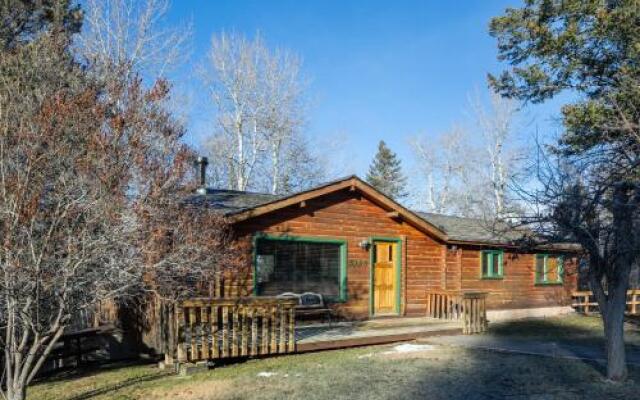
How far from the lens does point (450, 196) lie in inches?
1676

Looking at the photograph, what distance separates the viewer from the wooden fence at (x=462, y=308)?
534 inches

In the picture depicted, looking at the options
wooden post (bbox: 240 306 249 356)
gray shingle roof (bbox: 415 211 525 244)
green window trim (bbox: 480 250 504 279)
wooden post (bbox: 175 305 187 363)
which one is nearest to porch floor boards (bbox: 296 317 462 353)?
wooden post (bbox: 240 306 249 356)

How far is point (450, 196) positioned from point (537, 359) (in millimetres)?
33154

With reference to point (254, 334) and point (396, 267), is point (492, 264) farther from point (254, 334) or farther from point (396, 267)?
point (254, 334)

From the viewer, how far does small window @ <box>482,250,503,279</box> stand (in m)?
18.3

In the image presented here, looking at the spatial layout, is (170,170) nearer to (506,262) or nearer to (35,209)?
(35,209)

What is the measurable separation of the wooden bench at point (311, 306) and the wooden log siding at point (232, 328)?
1965mm

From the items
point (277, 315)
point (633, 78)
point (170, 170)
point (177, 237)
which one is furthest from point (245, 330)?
point (633, 78)

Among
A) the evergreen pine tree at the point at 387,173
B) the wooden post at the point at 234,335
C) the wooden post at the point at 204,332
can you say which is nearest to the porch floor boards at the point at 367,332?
the wooden post at the point at 234,335

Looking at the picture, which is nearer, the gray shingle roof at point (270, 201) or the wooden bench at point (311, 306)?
the gray shingle roof at point (270, 201)

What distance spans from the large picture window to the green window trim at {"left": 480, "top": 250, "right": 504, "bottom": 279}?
19.4ft

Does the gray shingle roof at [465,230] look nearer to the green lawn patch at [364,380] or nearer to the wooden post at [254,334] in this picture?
the green lawn patch at [364,380]

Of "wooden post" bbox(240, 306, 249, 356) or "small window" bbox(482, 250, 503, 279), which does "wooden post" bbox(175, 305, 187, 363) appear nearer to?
"wooden post" bbox(240, 306, 249, 356)

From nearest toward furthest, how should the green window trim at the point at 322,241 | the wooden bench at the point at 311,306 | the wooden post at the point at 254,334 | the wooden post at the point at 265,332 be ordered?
the wooden post at the point at 254,334, the wooden post at the point at 265,332, the green window trim at the point at 322,241, the wooden bench at the point at 311,306
